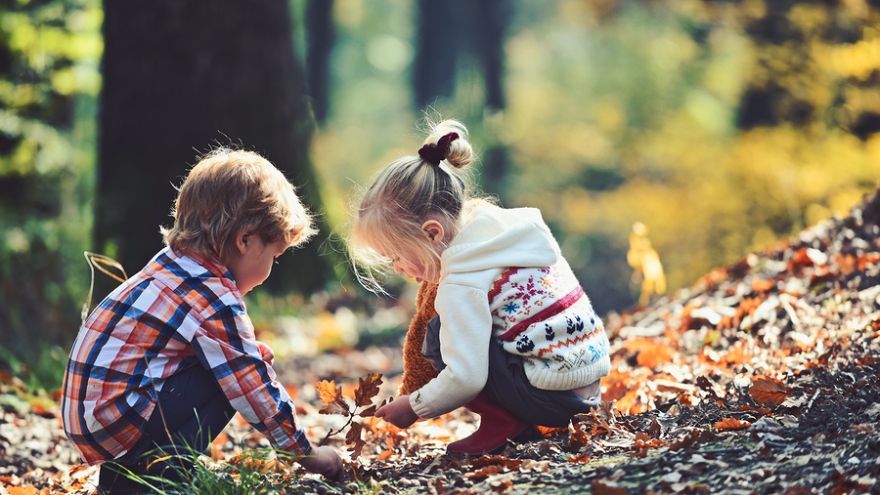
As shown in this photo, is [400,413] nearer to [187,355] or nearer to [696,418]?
[187,355]

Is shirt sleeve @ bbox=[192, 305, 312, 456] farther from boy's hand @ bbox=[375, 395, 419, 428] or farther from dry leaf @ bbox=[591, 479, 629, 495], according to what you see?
dry leaf @ bbox=[591, 479, 629, 495]

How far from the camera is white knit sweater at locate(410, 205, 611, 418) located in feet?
10.2

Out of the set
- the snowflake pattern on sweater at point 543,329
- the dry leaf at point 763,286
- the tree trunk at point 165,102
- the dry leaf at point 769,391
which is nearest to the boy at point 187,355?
the snowflake pattern on sweater at point 543,329

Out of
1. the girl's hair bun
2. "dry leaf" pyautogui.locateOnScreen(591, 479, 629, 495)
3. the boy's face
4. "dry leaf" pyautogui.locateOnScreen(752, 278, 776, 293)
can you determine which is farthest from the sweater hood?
"dry leaf" pyautogui.locateOnScreen(752, 278, 776, 293)

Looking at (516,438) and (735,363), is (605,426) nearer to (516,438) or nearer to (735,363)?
(516,438)

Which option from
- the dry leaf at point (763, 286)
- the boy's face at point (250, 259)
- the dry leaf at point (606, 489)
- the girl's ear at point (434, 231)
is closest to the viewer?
the dry leaf at point (606, 489)

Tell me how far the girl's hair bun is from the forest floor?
0.78 metres

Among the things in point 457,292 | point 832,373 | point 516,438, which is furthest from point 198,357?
point 832,373

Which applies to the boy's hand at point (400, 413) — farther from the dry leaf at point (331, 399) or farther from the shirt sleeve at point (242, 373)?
the shirt sleeve at point (242, 373)

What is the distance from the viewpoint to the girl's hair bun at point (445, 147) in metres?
3.26

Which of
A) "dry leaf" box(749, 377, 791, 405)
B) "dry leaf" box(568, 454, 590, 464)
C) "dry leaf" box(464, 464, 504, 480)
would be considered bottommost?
"dry leaf" box(464, 464, 504, 480)

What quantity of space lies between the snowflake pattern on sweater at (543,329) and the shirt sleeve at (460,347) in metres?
0.08

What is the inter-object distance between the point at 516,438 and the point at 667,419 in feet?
1.69

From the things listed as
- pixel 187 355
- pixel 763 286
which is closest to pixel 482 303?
pixel 187 355
